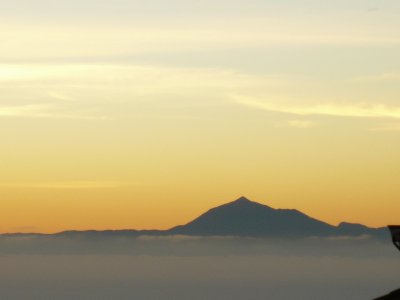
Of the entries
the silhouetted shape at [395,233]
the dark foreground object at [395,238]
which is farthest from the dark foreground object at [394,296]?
the silhouetted shape at [395,233]

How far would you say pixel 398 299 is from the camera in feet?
60.1

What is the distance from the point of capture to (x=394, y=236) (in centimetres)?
1830

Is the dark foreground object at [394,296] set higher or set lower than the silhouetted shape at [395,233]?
lower

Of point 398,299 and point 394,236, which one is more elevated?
point 394,236

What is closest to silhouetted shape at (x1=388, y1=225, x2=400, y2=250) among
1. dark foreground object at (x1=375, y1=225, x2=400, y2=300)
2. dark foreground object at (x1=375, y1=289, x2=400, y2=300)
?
dark foreground object at (x1=375, y1=225, x2=400, y2=300)

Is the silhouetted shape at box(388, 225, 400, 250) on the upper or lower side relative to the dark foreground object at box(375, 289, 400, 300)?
upper

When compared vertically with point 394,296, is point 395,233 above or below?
above

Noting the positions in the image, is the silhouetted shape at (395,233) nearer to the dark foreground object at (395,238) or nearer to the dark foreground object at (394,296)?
the dark foreground object at (395,238)

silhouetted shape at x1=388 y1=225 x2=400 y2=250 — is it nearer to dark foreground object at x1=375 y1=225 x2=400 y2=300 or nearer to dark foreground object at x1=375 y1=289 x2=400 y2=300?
dark foreground object at x1=375 y1=225 x2=400 y2=300

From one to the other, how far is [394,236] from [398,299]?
2.51 meters

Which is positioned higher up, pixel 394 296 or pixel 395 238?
pixel 395 238

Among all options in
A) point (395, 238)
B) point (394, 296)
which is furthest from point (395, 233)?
point (394, 296)

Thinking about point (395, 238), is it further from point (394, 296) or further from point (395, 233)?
point (394, 296)
